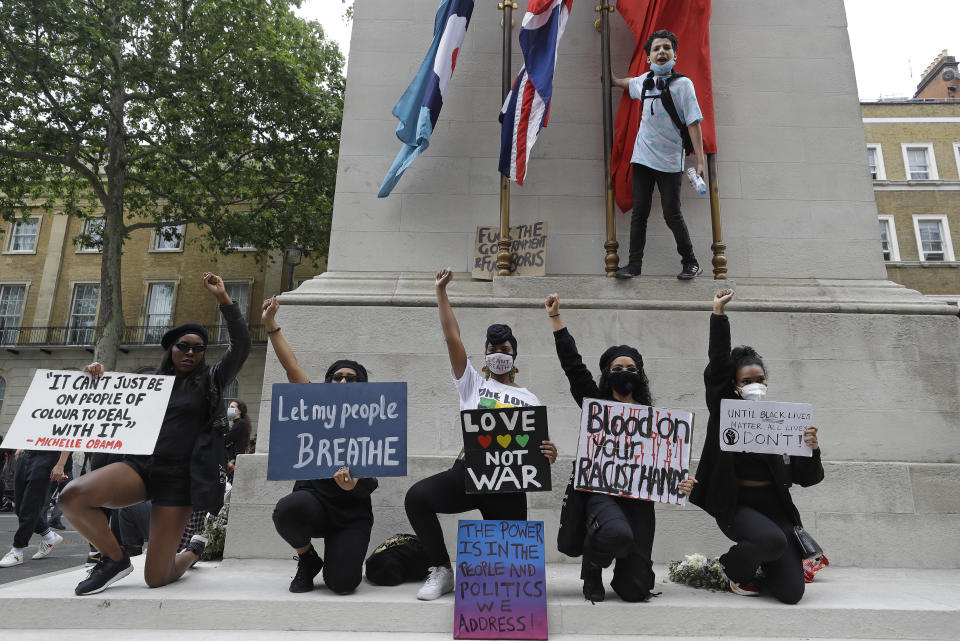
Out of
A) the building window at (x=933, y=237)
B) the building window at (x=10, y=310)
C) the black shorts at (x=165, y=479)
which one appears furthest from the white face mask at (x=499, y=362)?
the building window at (x=10, y=310)

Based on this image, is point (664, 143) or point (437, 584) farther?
point (664, 143)

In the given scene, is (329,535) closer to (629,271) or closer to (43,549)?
(629,271)

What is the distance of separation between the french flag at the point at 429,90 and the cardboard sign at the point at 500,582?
13.8ft

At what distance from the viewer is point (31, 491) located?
7.20 m

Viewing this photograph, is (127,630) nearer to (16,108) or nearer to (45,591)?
(45,591)

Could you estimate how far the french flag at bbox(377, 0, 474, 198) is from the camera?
695 cm

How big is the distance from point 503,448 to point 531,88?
4361 millimetres

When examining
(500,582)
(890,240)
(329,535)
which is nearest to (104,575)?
(329,535)

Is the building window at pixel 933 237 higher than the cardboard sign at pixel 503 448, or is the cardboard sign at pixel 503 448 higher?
the building window at pixel 933 237

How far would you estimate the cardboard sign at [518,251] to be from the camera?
6922mm

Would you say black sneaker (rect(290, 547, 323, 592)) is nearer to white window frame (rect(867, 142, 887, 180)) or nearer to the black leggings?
the black leggings

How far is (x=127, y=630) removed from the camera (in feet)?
12.5

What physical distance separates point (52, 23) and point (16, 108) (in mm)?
2751

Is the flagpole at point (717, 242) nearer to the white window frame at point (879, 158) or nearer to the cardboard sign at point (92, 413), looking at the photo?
the cardboard sign at point (92, 413)
